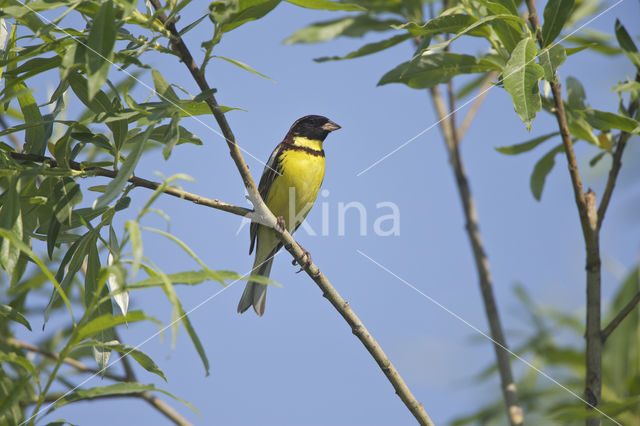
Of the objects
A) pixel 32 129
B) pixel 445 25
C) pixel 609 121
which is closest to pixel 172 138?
pixel 32 129

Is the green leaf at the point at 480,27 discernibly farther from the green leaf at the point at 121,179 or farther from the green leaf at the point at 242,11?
the green leaf at the point at 121,179

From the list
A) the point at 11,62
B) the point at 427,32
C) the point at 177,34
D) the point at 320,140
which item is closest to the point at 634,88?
the point at 427,32

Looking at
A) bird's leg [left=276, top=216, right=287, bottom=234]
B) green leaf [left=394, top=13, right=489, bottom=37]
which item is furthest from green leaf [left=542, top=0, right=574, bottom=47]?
bird's leg [left=276, top=216, right=287, bottom=234]

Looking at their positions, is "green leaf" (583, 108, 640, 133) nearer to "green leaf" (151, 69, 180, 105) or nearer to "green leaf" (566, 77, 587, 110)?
"green leaf" (566, 77, 587, 110)

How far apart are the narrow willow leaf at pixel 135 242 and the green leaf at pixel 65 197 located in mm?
644

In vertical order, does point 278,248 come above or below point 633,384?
above

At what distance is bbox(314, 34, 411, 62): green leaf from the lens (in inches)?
123

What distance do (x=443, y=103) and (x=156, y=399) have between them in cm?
260

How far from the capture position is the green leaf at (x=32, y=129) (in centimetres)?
228

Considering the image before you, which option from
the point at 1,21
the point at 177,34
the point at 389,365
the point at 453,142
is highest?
the point at 1,21

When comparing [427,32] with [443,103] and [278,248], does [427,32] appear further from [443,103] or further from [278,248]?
[278,248]

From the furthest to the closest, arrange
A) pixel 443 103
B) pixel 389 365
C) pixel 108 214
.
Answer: pixel 443 103, pixel 389 365, pixel 108 214

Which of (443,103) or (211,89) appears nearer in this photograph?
(211,89)

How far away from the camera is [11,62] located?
2.07 metres
